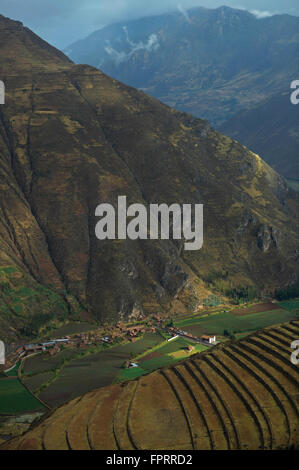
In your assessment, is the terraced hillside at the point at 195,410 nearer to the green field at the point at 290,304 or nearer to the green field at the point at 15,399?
the green field at the point at 15,399

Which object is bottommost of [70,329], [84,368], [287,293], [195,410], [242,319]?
[84,368]

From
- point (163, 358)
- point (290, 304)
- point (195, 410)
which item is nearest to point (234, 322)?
point (290, 304)

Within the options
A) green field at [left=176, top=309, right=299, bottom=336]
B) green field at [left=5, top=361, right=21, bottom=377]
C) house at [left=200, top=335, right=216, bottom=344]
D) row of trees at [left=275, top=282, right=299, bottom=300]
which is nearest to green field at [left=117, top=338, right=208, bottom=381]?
house at [left=200, top=335, right=216, bottom=344]

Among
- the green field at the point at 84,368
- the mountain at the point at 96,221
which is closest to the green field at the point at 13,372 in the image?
the green field at the point at 84,368

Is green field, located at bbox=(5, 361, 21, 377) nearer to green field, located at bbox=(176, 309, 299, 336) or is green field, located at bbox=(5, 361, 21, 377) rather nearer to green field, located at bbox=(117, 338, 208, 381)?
green field, located at bbox=(117, 338, 208, 381)

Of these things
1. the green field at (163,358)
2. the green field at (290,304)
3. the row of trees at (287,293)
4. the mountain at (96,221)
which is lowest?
the green field at (163,358)

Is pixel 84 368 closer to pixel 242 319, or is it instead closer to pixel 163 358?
pixel 163 358

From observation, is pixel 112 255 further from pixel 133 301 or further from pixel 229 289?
pixel 229 289
